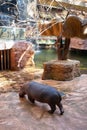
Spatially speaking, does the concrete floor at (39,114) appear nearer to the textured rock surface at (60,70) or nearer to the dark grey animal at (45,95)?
the dark grey animal at (45,95)

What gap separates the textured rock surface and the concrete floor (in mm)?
1204

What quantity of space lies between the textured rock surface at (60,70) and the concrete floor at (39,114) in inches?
47.4

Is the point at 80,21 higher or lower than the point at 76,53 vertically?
higher

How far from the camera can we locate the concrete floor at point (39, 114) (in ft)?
11.5

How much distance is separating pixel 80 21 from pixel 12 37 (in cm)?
438

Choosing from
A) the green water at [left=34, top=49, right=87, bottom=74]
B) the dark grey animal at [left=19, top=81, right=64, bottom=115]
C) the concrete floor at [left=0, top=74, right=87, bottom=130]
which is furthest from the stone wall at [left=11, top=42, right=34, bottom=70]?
the dark grey animal at [left=19, top=81, right=64, bottom=115]

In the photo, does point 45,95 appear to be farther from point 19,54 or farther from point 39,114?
point 19,54

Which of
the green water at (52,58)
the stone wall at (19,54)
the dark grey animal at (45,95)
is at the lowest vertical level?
the green water at (52,58)

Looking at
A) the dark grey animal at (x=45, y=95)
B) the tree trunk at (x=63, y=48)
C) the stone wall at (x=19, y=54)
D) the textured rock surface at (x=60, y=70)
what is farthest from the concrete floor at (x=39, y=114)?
the stone wall at (x=19, y=54)

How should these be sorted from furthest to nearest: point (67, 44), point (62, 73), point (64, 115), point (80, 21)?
1. point (67, 44)
2. point (62, 73)
3. point (80, 21)
4. point (64, 115)

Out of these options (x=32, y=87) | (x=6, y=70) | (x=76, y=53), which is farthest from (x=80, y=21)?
(x=76, y=53)

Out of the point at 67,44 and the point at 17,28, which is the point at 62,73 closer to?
the point at 67,44

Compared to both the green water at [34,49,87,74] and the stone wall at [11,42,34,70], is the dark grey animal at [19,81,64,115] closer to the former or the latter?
the stone wall at [11,42,34,70]

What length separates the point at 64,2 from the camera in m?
6.33
